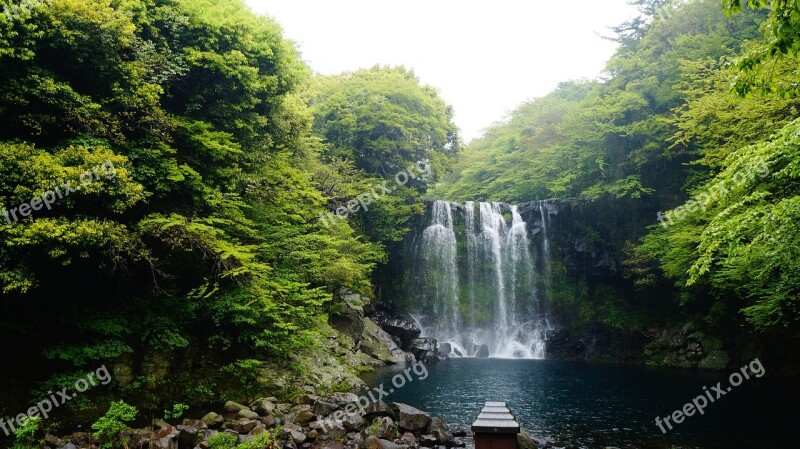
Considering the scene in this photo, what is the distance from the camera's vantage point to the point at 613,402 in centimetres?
1402

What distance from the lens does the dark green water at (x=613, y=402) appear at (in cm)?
1032

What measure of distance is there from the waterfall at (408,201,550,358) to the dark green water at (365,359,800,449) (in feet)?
26.0

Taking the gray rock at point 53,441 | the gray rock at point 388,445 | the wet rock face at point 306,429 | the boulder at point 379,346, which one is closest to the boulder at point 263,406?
the wet rock face at point 306,429

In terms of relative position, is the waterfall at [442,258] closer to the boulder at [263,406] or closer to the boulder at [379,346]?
the boulder at [379,346]

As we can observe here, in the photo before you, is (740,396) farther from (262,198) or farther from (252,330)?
(262,198)

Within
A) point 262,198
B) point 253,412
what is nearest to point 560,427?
point 253,412

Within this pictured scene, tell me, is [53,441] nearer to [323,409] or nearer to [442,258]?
[323,409]

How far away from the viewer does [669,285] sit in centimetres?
2561

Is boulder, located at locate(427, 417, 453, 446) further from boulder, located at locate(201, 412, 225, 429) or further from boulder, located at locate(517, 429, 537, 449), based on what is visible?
boulder, located at locate(201, 412, 225, 429)

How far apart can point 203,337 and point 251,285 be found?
227 cm

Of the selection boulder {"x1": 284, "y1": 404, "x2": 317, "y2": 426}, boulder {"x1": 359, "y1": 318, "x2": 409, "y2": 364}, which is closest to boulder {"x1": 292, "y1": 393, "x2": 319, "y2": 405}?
boulder {"x1": 284, "y1": 404, "x2": 317, "y2": 426}

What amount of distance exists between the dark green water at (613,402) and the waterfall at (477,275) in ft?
26.0

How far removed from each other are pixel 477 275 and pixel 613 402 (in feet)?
55.5

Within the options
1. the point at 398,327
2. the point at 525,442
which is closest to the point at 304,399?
the point at 525,442
